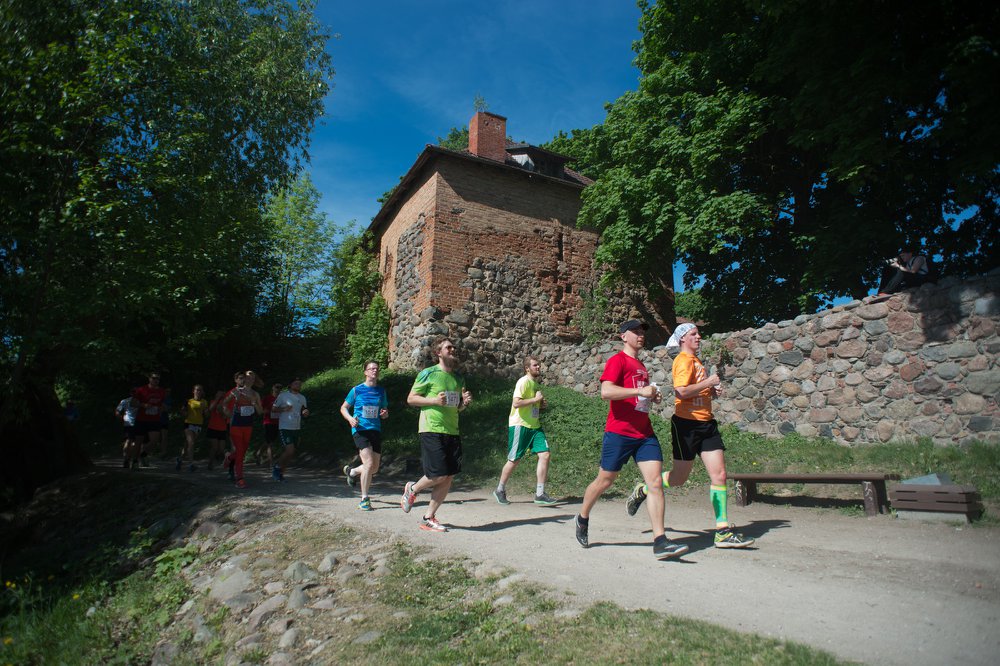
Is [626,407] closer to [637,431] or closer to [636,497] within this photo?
[637,431]

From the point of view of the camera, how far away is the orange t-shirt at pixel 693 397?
18.5ft

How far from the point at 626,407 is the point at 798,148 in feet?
40.4

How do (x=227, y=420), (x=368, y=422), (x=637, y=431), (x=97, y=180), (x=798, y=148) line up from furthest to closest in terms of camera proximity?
(x=798, y=148), (x=227, y=420), (x=97, y=180), (x=368, y=422), (x=637, y=431)

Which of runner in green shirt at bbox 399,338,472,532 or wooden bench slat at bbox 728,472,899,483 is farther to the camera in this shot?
wooden bench slat at bbox 728,472,899,483

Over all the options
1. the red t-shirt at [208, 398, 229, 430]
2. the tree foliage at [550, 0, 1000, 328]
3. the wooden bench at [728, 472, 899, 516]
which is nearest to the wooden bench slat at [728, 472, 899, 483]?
the wooden bench at [728, 472, 899, 516]

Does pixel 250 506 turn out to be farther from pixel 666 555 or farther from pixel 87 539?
pixel 666 555

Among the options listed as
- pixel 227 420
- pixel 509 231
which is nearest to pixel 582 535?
pixel 227 420

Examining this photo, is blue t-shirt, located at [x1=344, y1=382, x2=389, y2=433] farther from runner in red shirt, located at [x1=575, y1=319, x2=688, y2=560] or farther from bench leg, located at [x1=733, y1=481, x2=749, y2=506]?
bench leg, located at [x1=733, y1=481, x2=749, y2=506]

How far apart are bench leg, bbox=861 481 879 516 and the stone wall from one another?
2836 mm

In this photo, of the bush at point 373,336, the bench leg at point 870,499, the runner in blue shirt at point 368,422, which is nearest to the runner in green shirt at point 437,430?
the runner in blue shirt at point 368,422

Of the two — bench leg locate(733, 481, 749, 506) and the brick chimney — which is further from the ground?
the brick chimney

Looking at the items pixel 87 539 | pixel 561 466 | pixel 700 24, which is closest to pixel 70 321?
pixel 87 539

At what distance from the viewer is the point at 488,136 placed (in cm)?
1873

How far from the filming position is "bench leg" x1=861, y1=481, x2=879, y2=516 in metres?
6.83
